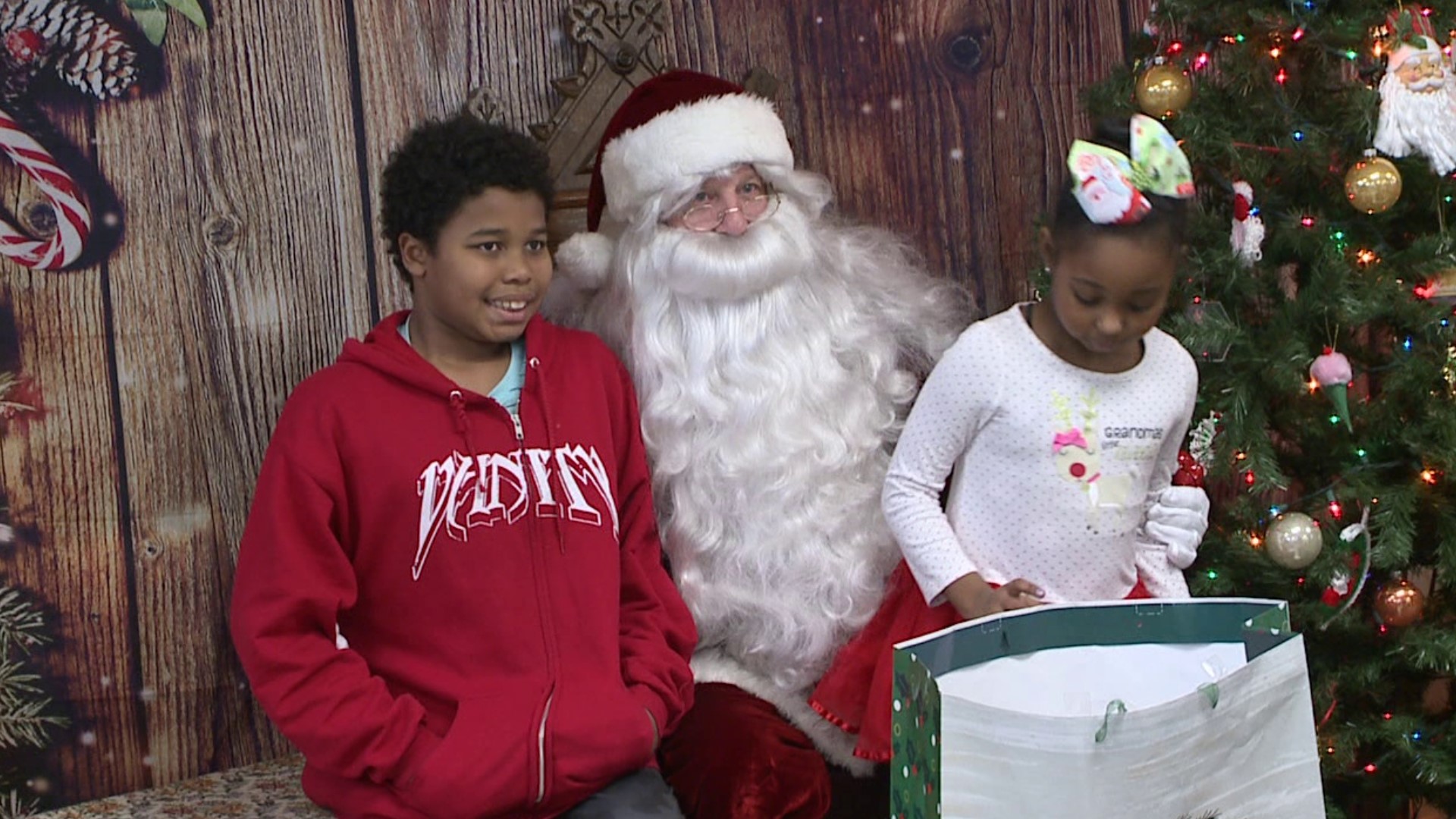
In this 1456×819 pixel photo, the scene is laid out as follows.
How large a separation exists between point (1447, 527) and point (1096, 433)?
2.18ft

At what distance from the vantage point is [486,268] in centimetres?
201

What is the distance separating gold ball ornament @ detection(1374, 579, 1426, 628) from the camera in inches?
85.7

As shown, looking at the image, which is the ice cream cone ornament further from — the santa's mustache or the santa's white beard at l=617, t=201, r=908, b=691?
the santa's mustache

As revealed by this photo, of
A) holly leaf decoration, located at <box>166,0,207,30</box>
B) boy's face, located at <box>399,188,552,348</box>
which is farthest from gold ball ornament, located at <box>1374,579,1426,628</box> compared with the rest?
holly leaf decoration, located at <box>166,0,207,30</box>

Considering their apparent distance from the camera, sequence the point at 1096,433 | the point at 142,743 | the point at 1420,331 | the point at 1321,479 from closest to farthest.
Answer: the point at 1096,433 → the point at 1420,331 → the point at 1321,479 → the point at 142,743

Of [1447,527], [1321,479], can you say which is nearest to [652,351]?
[1321,479]

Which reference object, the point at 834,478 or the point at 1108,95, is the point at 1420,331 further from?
the point at 834,478

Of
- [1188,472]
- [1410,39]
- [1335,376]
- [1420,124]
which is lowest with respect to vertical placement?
[1188,472]

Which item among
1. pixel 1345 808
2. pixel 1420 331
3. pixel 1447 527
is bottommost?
pixel 1345 808

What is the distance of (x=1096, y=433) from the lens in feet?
6.32

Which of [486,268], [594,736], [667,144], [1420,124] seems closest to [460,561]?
A: [594,736]

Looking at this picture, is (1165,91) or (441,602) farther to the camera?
(1165,91)

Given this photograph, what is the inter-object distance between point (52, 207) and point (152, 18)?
0.37 metres

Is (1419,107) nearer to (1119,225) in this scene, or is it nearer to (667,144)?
(1119,225)
